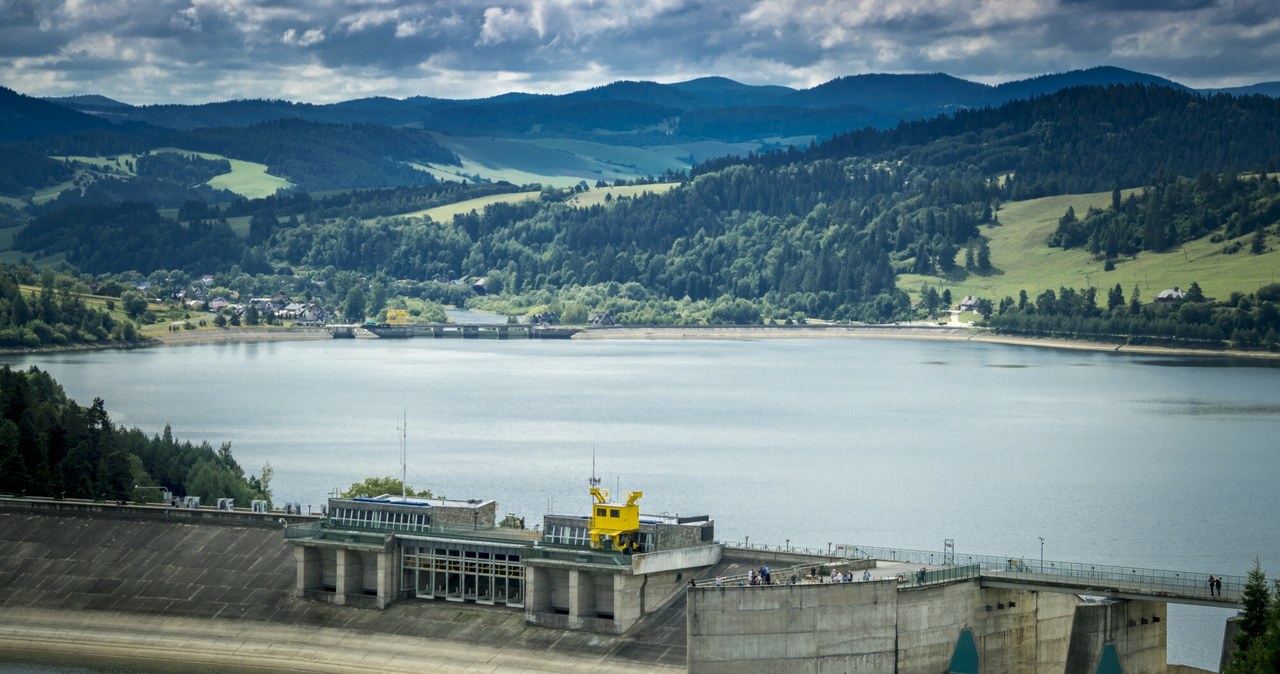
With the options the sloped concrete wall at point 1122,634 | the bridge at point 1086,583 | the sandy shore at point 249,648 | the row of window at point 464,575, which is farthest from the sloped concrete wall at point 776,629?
the row of window at point 464,575

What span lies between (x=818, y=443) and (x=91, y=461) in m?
52.9

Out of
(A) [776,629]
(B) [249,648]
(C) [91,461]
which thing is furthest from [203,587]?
→ (A) [776,629]

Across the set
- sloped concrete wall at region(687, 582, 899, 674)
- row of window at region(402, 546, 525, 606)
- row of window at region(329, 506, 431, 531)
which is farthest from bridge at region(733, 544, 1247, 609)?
row of window at region(329, 506, 431, 531)

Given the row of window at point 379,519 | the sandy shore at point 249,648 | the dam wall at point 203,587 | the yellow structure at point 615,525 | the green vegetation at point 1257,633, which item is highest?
the yellow structure at point 615,525

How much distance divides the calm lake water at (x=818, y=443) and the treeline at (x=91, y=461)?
5815mm

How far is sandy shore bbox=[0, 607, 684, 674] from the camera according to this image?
5672 cm

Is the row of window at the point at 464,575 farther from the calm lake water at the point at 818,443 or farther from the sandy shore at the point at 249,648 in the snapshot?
the calm lake water at the point at 818,443

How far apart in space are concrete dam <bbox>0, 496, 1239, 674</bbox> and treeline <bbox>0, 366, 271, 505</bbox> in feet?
20.6

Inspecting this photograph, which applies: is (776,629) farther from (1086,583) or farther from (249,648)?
(249,648)

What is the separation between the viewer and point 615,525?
5684 cm

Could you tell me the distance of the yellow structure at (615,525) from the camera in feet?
186

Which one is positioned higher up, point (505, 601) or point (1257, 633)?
point (1257, 633)

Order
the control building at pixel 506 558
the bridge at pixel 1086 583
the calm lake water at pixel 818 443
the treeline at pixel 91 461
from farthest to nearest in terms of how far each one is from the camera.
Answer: the calm lake water at pixel 818 443
the treeline at pixel 91 461
the control building at pixel 506 558
the bridge at pixel 1086 583

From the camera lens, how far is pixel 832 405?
152 m
